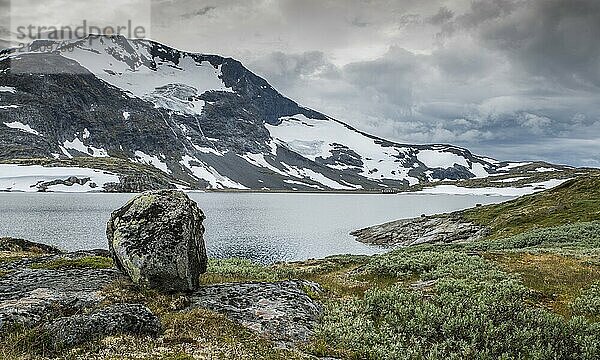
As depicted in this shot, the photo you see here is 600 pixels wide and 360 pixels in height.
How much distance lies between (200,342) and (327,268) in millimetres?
21879

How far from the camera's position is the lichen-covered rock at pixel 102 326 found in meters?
13.8

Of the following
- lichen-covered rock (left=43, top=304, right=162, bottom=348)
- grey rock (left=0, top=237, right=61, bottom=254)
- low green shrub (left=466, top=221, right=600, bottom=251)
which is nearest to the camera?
lichen-covered rock (left=43, top=304, right=162, bottom=348)

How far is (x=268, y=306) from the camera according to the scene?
19062mm

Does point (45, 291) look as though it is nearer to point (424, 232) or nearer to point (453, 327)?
point (453, 327)

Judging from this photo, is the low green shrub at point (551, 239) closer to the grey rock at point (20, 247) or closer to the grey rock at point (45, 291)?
the grey rock at point (45, 291)

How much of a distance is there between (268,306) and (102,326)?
21.8 ft

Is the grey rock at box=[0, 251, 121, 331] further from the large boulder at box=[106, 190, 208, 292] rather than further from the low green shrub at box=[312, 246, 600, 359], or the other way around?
the low green shrub at box=[312, 246, 600, 359]

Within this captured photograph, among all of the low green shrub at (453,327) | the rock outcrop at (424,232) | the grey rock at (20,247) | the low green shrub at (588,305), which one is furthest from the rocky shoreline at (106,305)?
the rock outcrop at (424,232)

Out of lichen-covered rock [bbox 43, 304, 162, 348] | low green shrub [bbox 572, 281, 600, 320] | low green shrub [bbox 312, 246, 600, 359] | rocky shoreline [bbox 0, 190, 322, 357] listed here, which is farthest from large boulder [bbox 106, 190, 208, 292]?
low green shrub [bbox 572, 281, 600, 320]

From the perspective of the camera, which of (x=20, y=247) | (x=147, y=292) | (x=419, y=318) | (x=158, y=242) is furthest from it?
(x=20, y=247)

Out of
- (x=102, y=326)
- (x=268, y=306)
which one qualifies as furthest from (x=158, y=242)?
(x=102, y=326)

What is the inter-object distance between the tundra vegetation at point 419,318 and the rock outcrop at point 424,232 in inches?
2112

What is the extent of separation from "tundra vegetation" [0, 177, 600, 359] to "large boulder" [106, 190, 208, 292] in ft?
2.80

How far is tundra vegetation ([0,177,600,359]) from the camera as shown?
46.4 feet
